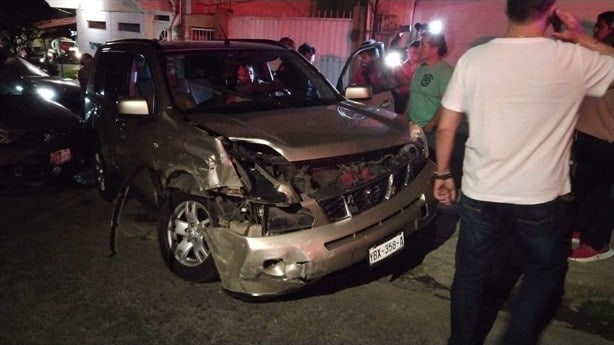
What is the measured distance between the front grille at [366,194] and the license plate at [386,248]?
26cm

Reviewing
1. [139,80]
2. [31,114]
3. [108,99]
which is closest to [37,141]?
[31,114]

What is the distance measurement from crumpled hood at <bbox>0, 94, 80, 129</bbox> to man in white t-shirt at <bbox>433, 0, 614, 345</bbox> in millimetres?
5069

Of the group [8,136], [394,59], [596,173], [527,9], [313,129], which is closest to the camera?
[527,9]

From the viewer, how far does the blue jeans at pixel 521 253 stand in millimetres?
2406

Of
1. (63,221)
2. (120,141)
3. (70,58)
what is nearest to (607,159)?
(120,141)

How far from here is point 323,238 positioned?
303 cm

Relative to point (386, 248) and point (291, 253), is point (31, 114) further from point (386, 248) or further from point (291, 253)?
point (386, 248)

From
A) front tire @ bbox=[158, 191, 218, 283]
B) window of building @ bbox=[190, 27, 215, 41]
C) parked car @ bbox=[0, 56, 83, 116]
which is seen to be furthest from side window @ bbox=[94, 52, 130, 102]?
window of building @ bbox=[190, 27, 215, 41]

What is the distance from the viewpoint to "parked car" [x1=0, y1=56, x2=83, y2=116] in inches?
361

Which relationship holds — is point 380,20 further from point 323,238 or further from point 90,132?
point 323,238

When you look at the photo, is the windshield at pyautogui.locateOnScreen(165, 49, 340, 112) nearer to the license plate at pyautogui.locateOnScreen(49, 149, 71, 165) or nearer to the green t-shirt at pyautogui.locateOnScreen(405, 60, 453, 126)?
the green t-shirt at pyautogui.locateOnScreen(405, 60, 453, 126)

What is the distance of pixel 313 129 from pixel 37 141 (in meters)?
3.80

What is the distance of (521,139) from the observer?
7.57ft

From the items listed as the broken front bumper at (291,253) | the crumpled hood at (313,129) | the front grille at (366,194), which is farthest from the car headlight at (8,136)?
the front grille at (366,194)
